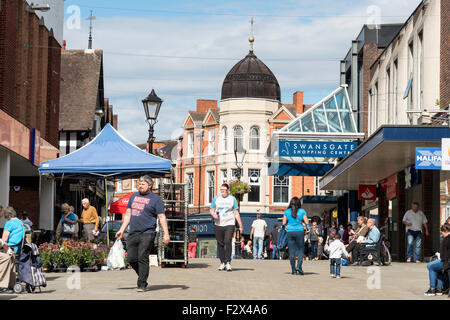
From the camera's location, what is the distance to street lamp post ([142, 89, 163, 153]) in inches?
885

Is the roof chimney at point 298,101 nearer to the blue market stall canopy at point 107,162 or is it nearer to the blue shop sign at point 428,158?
the blue shop sign at point 428,158

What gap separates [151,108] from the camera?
889 inches

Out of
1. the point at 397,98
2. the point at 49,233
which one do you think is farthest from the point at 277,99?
the point at 49,233

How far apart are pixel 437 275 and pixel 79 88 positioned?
132 feet

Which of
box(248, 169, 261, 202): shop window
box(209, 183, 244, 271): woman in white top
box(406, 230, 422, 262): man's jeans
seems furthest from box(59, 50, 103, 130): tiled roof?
box(209, 183, 244, 271): woman in white top

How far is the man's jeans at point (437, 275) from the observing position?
526 inches

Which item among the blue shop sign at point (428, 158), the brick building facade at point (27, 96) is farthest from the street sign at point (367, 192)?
the blue shop sign at point (428, 158)

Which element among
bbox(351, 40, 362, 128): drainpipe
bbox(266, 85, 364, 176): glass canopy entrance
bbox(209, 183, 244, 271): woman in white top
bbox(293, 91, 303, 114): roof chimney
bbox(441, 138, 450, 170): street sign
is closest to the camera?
bbox(209, 183, 244, 271): woman in white top

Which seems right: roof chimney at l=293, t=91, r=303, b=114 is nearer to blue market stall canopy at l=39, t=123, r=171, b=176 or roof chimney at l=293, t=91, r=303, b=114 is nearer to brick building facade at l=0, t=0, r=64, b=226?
brick building facade at l=0, t=0, r=64, b=226

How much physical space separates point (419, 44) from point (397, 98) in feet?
14.1

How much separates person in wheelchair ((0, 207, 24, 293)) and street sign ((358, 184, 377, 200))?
78.1ft

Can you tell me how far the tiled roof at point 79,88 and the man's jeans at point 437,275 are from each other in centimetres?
3640

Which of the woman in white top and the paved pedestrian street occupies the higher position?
the woman in white top
